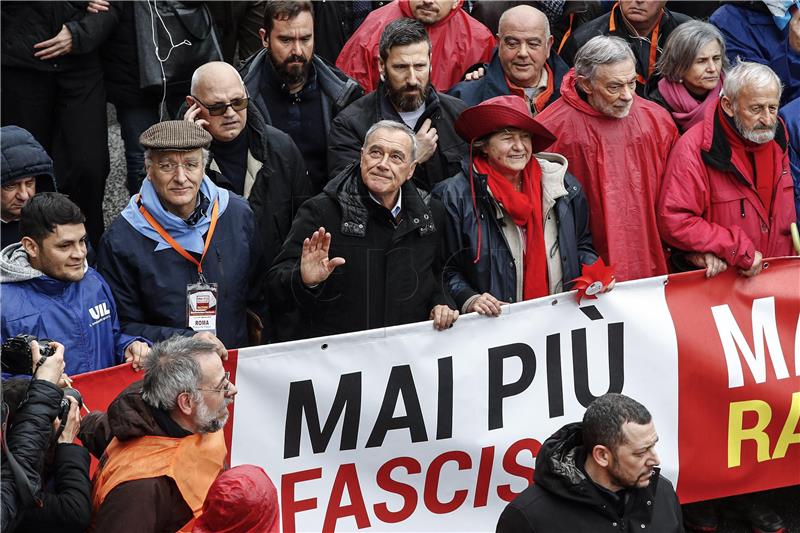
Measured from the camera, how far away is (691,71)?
7.72 metres

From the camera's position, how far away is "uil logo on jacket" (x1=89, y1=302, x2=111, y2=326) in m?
6.13

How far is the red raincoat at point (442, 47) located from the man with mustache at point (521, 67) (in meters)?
0.45

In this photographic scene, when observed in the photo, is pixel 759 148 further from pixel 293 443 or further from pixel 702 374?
pixel 293 443

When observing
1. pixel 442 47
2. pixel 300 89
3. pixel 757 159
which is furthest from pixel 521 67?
pixel 757 159

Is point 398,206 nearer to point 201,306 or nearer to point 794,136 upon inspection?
point 201,306

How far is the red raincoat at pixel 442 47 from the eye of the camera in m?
8.54

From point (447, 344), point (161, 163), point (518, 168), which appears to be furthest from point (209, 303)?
point (518, 168)

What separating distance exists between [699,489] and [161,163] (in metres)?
3.25

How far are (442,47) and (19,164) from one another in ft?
9.95

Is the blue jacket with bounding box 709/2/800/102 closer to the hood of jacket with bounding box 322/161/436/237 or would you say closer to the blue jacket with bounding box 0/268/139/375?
the hood of jacket with bounding box 322/161/436/237

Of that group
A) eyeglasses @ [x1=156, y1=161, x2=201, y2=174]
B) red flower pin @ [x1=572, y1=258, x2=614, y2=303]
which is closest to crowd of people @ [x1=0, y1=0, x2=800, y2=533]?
eyeglasses @ [x1=156, y1=161, x2=201, y2=174]

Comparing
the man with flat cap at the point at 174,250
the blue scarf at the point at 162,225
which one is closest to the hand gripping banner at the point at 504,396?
the man with flat cap at the point at 174,250

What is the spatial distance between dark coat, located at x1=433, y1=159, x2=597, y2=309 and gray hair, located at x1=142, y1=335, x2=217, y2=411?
6.11 ft

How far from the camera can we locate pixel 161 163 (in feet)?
21.4
